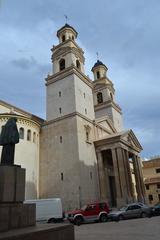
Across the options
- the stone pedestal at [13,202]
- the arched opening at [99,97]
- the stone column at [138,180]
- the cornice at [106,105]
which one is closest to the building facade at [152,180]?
the stone column at [138,180]

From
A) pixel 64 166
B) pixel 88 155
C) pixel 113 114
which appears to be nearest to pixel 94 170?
pixel 88 155

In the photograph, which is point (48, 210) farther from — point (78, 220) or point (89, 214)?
point (89, 214)

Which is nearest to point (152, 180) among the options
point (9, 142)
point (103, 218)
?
→ point (103, 218)

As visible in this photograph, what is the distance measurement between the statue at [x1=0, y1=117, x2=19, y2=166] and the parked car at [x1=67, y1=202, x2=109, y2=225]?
12400mm

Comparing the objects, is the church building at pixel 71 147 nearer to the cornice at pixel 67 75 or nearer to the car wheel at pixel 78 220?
the cornice at pixel 67 75

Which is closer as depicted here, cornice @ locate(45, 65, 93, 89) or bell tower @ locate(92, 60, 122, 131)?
cornice @ locate(45, 65, 93, 89)

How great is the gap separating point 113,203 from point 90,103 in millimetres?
14587

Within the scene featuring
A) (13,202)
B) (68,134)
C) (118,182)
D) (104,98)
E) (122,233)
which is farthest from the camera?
(104,98)

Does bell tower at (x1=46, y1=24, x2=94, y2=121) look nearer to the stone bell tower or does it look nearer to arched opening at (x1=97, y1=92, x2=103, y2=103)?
the stone bell tower

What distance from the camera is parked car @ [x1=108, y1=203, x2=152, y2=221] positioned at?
2012cm

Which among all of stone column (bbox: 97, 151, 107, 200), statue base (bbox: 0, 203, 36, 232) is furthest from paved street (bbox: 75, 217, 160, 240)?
stone column (bbox: 97, 151, 107, 200)

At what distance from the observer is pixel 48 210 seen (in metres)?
20.1

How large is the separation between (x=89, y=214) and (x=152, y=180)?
111 feet

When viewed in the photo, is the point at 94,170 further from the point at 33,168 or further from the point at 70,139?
the point at 33,168
